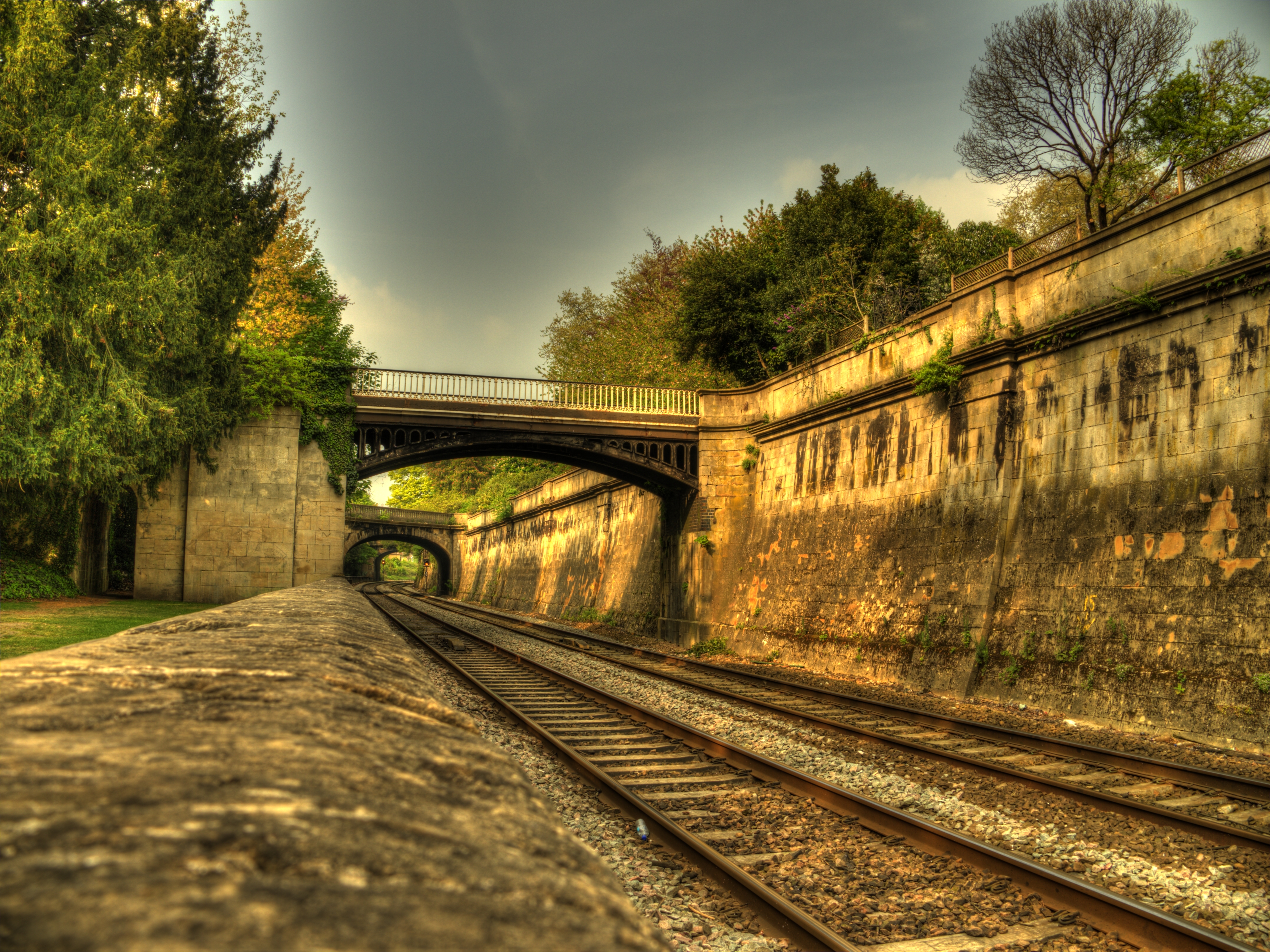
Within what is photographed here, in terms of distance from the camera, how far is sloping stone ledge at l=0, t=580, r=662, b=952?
0.84 meters

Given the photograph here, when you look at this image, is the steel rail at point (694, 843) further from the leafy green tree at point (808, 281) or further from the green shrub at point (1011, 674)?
the leafy green tree at point (808, 281)

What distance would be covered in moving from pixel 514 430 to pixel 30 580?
43.6 ft

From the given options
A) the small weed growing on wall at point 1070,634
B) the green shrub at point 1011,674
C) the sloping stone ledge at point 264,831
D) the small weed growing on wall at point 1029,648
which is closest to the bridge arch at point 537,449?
the green shrub at point 1011,674

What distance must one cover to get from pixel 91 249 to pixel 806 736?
16970 millimetres

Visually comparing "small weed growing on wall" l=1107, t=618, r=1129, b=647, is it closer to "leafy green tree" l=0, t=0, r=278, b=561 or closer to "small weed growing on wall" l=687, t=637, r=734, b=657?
"small weed growing on wall" l=687, t=637, r=734, b=657

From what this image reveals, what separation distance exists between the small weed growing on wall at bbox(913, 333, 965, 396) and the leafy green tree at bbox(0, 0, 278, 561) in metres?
16.6

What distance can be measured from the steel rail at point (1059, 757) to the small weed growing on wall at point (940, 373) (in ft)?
22.4

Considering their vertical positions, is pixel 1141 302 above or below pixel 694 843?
above

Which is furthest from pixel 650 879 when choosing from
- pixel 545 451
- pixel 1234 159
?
pixel 545 451

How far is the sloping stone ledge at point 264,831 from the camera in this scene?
0.84 meters

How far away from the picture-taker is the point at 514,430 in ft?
79.3

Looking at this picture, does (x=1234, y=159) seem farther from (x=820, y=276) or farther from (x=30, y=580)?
(x=30, y=580)

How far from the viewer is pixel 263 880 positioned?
97 centimetres

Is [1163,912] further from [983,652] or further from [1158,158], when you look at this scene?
[1158,158]
